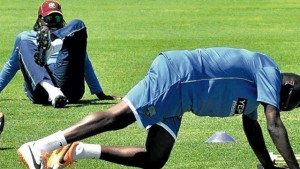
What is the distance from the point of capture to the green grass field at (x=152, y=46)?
12.1 m

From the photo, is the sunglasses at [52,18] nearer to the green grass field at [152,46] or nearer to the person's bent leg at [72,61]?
the person's bent leg at [72,61]

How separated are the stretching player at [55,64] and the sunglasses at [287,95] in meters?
5.40

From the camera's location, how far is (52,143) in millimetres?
9641

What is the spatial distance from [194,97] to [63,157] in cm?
137

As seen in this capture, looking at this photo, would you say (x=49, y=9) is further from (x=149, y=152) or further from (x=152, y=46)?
(x=152, y=46)

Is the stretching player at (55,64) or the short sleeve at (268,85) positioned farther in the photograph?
the stretching player at (55,64)

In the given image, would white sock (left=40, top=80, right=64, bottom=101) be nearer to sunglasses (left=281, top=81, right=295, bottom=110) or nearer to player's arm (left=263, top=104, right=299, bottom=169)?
sunglasses (left=281, top=81, right=295, bottom=110)

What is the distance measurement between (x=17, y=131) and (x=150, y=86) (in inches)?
161

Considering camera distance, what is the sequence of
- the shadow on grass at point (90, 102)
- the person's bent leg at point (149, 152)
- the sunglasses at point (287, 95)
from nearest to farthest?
the sunglasses at point (287, 95) < the person's bent leg at point (149, 152) < the shadow on grass at point (90, 102)

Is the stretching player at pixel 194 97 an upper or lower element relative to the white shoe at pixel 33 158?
upper

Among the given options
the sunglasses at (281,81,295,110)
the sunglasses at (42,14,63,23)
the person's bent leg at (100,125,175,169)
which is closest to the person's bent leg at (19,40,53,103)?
the sunglasses at (42,14,63,23)

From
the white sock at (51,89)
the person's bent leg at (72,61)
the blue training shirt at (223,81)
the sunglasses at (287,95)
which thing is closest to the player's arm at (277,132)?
the blue training shirt at (223,81)

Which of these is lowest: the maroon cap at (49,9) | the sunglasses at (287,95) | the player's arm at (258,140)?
the maroon cap at (49,9)

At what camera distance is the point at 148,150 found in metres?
9.91
